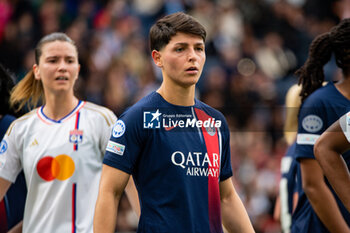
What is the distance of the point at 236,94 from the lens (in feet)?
36.4

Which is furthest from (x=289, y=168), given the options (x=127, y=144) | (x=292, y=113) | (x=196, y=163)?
(x=127, y=144)

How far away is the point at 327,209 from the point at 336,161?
483 mm

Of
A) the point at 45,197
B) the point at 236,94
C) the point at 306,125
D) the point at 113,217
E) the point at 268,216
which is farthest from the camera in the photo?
the point at 236,94

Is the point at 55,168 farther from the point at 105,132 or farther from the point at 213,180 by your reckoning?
the point at 213,180

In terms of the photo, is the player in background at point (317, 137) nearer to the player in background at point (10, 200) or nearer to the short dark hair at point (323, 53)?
the short dark hair at point (323, 53)

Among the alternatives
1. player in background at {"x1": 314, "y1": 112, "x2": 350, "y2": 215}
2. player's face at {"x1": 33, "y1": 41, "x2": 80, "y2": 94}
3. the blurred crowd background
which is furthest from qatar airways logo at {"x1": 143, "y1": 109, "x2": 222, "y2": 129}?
the blurred crowd background

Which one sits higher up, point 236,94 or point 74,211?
point 236,94

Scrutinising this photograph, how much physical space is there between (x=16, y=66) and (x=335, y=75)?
568cm

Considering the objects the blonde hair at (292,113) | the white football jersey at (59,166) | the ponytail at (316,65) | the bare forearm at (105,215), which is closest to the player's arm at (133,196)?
the white football jersey at (59,166)

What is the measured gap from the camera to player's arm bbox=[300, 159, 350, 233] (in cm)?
412

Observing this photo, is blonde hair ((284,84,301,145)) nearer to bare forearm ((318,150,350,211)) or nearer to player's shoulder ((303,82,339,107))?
player's shoulder ((303,82,339,107))

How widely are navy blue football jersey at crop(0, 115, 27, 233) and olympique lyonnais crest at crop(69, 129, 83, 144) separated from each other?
0.79 metres

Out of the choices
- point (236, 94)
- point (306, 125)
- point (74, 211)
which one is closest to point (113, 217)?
point (74, 211)

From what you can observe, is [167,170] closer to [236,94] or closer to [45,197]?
[45,197]
